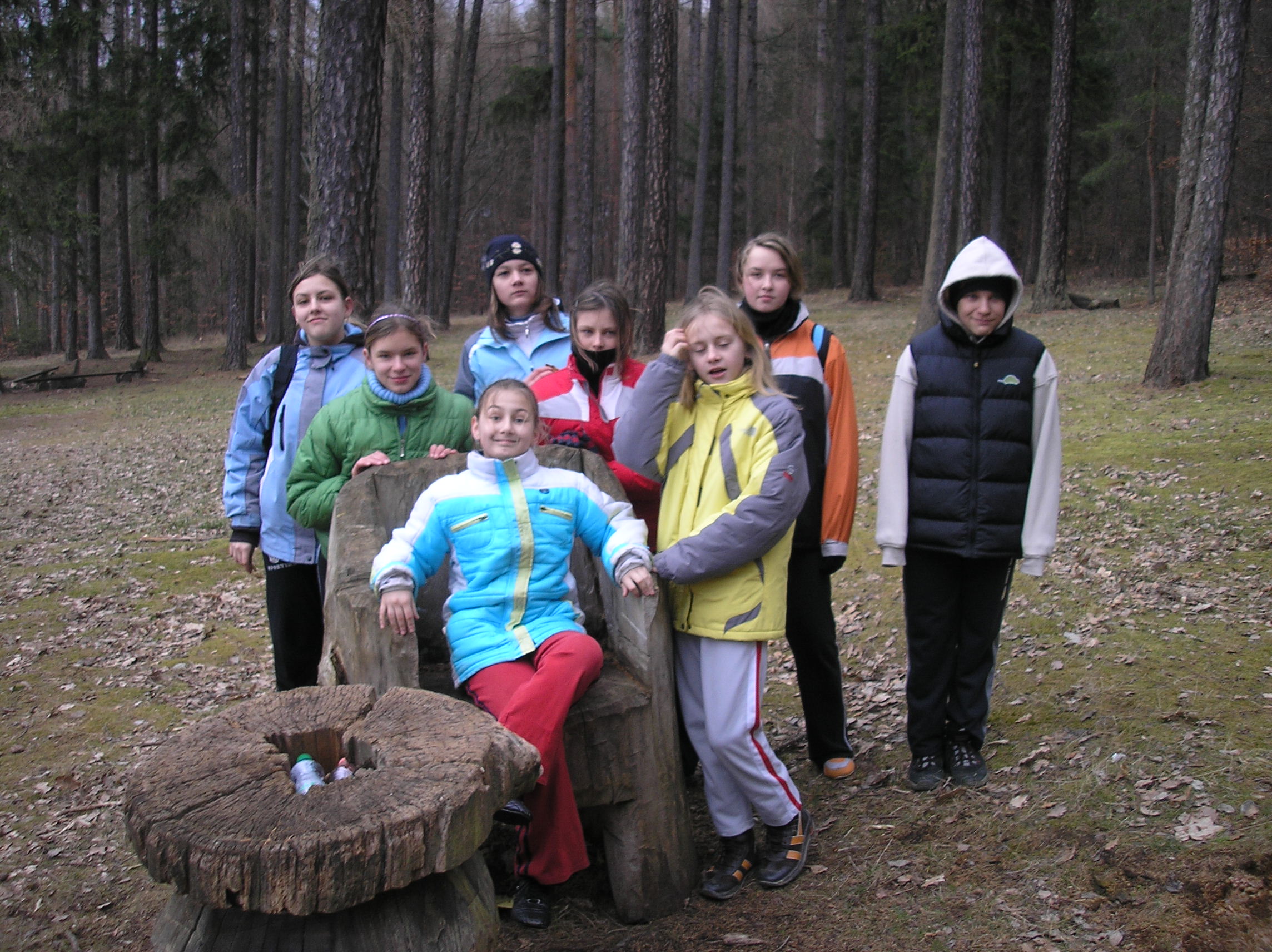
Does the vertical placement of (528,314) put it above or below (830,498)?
above

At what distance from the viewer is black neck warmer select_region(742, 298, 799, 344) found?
3.84 m

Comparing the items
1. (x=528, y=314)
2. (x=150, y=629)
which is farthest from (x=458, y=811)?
(x=150, y=629)

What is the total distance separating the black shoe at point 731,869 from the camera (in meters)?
3.41

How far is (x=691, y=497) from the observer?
3.54 metres

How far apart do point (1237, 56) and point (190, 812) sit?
1151 centimetres

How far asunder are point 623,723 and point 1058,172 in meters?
18.2

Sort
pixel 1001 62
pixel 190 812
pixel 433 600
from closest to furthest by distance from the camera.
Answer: pixel 190 812, pixel 433 600, pixel 1001 62

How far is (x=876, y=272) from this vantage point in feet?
119

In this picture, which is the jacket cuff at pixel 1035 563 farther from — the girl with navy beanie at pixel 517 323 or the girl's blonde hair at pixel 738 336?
the girl with navy beanie at pixel 517 323

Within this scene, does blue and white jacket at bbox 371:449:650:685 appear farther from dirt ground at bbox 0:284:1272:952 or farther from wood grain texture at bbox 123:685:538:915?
dirt ground at bbox 0:284:1272:952

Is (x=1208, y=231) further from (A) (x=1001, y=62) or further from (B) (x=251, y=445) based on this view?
(A) (x=1001, y=62)

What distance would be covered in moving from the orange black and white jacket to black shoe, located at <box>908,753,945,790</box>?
0.98 metres

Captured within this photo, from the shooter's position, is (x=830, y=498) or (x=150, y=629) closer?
(x=830, y=498)

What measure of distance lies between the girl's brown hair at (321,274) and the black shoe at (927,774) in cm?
310
